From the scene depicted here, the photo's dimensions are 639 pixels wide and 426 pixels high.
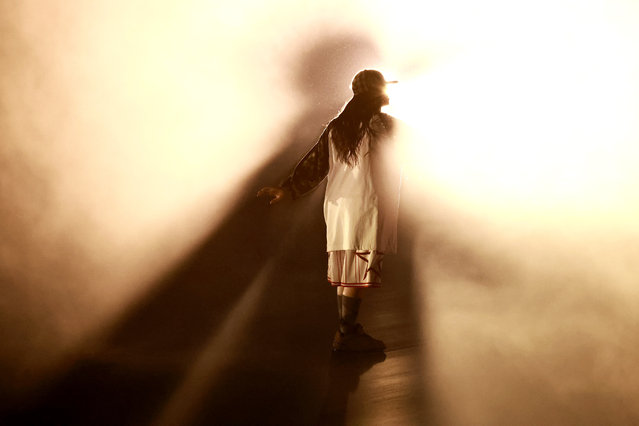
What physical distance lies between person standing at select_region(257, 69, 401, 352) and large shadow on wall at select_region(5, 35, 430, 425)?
254mm

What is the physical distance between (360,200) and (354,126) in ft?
1.08

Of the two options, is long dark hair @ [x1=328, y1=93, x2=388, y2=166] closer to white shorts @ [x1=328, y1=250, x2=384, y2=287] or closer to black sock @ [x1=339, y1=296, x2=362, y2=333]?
white shorts @ [x1=328, y1=250, x2=384, y2=287]

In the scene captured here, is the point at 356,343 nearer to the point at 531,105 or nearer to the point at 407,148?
the point at 407,148

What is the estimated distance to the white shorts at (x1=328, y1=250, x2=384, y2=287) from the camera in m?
2.40

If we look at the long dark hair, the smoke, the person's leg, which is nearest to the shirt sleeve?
the long dark hair

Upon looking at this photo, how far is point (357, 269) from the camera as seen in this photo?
7.92 feet

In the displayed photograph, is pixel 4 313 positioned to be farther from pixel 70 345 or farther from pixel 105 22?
pixel 105 22

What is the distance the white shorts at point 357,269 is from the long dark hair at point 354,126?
405 mm

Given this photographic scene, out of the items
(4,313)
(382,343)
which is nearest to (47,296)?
(4,313)

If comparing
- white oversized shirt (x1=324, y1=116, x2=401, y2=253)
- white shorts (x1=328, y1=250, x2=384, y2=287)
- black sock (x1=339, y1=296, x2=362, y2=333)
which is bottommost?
black sock (x1=339, y1=296, x2=362, y2=333)

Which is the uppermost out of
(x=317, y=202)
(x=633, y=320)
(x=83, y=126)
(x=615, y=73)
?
(x=615, y=73)

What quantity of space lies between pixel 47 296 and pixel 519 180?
2.97m

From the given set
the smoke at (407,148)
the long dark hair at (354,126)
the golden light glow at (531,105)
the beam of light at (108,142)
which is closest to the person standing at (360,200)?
the long dark hair at (354,126)

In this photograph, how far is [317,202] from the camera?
4.32 metres
